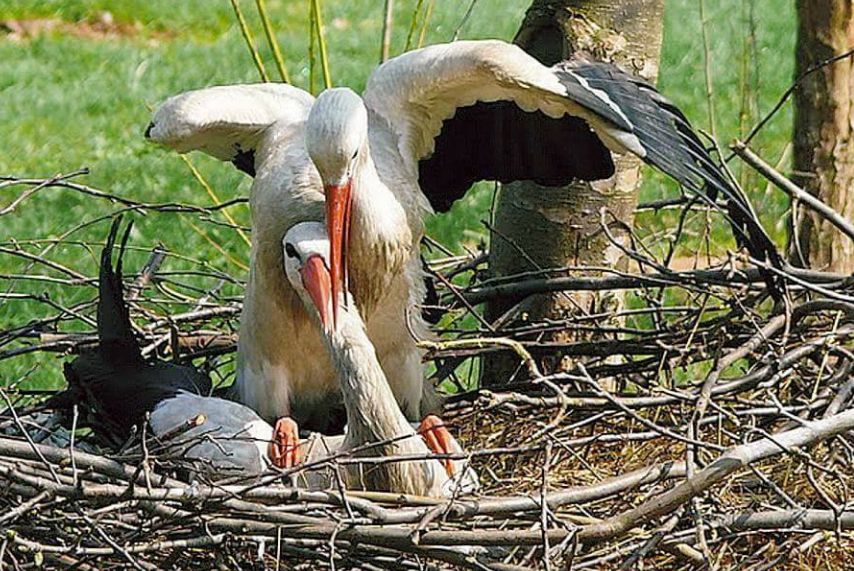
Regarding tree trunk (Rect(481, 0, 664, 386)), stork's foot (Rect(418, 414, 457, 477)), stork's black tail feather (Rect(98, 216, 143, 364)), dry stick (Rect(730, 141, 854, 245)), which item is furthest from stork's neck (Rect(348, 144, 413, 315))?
dry stick (Rect(730, 141, 854, 245))

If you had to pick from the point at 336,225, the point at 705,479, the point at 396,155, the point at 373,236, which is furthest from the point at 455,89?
the point at 705,479

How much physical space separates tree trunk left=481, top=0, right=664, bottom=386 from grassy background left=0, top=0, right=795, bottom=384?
123cm

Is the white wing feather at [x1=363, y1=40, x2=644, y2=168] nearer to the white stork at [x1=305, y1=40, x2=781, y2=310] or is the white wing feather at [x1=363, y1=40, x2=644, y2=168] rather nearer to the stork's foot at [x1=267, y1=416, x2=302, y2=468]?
the white stork at [x1=305, y1=40, x2=781, y2=310]

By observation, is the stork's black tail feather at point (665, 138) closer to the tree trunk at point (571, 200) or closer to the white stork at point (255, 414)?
the tree trunk at point (571, 200)

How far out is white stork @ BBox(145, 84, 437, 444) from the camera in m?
4.30

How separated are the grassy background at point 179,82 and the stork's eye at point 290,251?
7.66ft

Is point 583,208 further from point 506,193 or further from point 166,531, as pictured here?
point 166,531

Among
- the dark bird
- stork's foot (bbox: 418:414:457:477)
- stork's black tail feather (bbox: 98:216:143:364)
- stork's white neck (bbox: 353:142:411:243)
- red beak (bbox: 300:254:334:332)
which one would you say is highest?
stork's white neck (bbox: 353:142:411:243)

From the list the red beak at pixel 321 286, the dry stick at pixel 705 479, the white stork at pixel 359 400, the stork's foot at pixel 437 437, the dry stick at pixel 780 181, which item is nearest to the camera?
the dry stick at pixel 705 479

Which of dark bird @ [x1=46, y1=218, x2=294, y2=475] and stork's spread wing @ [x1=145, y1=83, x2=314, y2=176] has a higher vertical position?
stork's spread wing @ [x1=145, y1=83, x2=314, y2=176]

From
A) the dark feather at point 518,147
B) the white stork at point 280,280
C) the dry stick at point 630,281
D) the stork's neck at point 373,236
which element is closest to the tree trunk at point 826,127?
the dry stick at point 630,281

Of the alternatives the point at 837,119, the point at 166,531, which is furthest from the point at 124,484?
the point at 837,119

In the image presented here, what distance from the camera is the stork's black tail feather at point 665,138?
164 inches

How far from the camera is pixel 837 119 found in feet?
16.9
